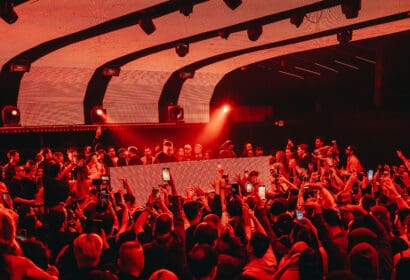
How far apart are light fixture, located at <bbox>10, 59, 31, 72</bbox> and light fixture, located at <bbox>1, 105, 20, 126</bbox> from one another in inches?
35.9

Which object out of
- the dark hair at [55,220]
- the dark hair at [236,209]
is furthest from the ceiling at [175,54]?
the dark hair at [236,209]

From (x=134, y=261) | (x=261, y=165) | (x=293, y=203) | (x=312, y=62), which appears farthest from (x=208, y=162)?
(x=312, y=62)

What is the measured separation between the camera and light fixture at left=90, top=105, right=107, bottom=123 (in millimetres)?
12398

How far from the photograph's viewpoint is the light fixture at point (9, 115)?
34.9 feet

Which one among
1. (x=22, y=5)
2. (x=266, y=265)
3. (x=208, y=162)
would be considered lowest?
(x=266, y=265)

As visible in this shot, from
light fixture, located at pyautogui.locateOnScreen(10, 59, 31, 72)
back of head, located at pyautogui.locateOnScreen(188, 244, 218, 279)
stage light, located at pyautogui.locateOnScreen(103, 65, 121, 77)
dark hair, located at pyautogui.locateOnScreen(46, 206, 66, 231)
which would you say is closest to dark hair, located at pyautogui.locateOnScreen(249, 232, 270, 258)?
back of head, located at pyautogui.locateOnScreen(188, 244, 218, 279)

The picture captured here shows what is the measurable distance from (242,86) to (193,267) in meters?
12.7

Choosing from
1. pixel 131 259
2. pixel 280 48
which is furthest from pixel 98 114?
pixel 131 259

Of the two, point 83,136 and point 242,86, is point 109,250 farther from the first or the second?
point 242,86

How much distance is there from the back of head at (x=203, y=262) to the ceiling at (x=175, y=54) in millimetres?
5042

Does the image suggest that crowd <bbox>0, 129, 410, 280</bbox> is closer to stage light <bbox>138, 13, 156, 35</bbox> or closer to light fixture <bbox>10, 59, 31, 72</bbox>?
stage light <bbox>138, 13, 156, 35</bbox>

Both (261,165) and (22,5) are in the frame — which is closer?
(22,5)

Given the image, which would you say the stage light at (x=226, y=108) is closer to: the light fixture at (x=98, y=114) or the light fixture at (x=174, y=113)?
the light fixture at (x=174, y=113)

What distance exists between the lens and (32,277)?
2.94 metres
